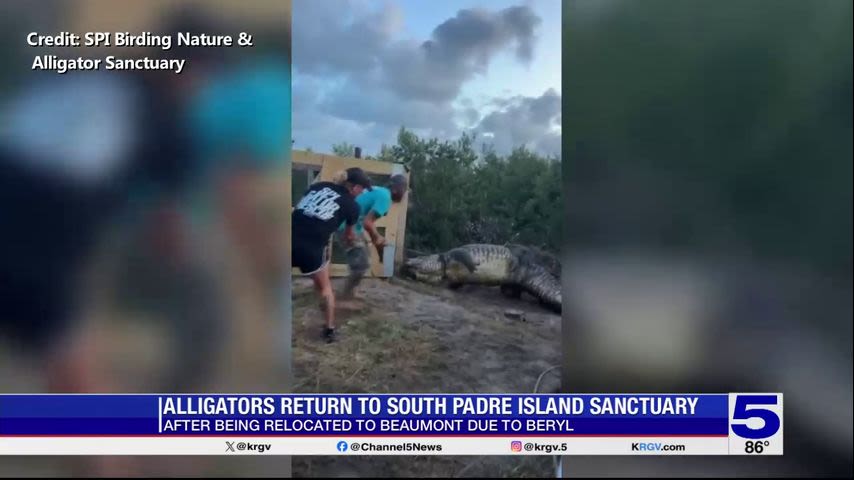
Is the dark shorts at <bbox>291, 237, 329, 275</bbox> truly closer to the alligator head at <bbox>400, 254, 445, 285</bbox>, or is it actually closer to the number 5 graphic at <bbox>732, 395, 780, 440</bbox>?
the alligator head at <bbox>400, 254, 445, 285</bbox>

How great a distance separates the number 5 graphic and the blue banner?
0.18ft

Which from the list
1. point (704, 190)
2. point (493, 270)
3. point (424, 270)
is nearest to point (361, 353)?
point (424, 270)

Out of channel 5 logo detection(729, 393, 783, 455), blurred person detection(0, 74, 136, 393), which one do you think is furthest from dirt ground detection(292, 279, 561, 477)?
blurred person detection(0, 74, 136, 393)

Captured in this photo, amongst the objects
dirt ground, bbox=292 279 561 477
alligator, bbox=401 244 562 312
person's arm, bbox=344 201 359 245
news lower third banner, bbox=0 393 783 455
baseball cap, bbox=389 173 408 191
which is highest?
baseball cap, bbox=389 173 408 191

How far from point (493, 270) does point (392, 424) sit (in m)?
0.78

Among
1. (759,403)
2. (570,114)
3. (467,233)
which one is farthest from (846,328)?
(467,233)

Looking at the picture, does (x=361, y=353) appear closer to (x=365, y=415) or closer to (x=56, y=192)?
(x=365, y=415)

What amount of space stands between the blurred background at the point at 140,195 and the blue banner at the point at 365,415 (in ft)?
0.41

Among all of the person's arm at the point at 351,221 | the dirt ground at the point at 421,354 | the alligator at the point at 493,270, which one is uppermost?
the person's arm at the point at 351,221

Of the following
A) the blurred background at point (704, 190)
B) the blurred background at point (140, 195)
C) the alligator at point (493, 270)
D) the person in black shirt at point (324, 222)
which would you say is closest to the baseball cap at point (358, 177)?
the person in black shirt at point (324, 222)

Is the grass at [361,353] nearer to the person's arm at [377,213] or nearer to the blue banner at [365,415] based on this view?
the blue banner at [365,415]

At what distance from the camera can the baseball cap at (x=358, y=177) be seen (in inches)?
106

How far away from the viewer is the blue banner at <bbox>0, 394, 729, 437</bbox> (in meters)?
2.65

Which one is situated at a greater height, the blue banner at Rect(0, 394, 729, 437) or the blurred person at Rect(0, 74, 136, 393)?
the blurred person at Rect(0, 74, 136, 393)
